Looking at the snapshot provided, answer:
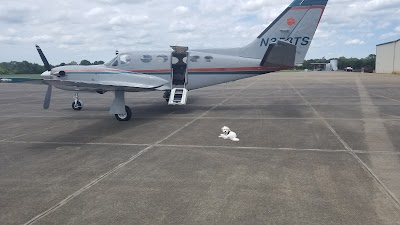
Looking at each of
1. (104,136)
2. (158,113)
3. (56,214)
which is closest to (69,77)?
(158,113)

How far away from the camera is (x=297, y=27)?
50.3ft

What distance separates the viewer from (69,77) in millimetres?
14938

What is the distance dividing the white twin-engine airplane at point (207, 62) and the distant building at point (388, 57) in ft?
235

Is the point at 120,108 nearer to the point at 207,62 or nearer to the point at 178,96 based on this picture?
the point at 178,96

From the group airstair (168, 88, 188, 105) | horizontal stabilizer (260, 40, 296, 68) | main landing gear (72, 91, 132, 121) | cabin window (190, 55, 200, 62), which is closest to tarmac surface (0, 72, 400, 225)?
main landing gear (72, 91, 132, 121)

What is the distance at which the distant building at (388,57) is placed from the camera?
7531cm

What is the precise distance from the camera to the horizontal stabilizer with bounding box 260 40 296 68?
14.5m

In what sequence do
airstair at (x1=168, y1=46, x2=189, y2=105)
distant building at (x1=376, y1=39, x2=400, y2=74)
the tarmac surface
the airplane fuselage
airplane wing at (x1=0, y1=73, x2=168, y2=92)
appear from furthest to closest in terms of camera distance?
distant building at (x1=376, y1=39, x2=400, y2=74)
airstair at (x1=168, y1=46, x2=189, y2=105)
the airplane fuselage
airplane wing at (x1=0, y1=73, x2=168, y2=92)
the tarmac surface

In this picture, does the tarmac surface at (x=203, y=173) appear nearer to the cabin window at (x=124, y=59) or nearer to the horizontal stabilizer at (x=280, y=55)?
the horizontal stabilizer at (x=280, y=55)

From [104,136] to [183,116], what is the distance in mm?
4878

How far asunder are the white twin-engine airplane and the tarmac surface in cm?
326

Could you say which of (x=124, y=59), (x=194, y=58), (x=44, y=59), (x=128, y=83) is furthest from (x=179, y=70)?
(x=44, y=59)

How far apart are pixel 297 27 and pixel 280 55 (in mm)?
1893

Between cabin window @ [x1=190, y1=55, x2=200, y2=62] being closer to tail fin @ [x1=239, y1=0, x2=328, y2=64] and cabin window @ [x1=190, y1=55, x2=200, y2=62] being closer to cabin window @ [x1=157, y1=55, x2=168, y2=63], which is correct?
cabin window @ [x1=157, y1=55, x2=168, y2=63]
